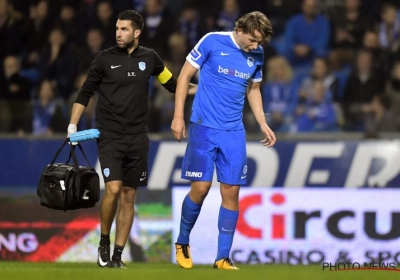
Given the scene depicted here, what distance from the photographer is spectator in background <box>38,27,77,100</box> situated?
13933mm

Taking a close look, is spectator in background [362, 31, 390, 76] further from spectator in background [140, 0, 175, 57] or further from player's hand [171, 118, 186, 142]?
player's hand [171, 118, 186, 142]

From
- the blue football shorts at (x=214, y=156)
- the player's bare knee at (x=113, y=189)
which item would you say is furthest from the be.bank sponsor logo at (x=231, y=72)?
the player's bare knee at (x=113, y=189)

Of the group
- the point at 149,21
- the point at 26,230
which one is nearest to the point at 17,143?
the point at 26,230

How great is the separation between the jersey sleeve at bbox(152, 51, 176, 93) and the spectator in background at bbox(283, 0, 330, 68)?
16.2ft

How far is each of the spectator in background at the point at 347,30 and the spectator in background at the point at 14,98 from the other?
402 centimetres

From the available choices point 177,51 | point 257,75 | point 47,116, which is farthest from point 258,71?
point 177,51

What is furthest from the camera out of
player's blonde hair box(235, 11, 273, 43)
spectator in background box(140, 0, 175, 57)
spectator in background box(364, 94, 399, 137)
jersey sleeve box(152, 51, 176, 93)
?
spectator in background box(140, 0, 175, 57)

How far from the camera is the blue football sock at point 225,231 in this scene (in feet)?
28.7

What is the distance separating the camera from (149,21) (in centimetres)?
1439

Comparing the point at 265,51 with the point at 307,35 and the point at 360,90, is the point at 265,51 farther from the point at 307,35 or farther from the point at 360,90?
the point at 360,90

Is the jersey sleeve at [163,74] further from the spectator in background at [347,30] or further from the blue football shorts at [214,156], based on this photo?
the spectator in background at [347,30]

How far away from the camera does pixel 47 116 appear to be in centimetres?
1336

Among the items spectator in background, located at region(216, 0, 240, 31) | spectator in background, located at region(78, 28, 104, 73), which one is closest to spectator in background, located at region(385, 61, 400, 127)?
spectator in background, located at region(216, 0, 240, 31)

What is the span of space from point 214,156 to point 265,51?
5.42m
